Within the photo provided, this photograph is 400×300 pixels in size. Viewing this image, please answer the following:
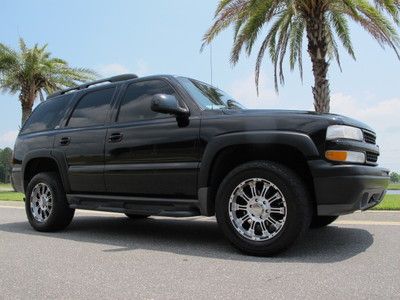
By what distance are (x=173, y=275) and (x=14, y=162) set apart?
14.1ft

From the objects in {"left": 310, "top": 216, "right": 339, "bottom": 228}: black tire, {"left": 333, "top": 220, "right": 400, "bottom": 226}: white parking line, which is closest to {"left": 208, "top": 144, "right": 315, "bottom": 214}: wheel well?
{"left": 310, "top": 216, "right": 339, "bottom": 228}: black tire

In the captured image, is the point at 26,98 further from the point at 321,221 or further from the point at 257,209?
the point at 257,209

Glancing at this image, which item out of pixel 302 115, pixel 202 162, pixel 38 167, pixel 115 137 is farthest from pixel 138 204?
pixel 38 167

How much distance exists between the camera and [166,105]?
501cm

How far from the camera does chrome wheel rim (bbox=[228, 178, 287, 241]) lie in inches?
181

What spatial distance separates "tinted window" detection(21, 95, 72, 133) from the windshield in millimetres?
2094

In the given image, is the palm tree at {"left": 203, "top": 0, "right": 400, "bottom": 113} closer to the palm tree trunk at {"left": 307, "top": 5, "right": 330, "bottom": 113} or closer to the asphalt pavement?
the palm tree trunk at {"left": 307, "top": 5, "right": 330, "bottom": 113}

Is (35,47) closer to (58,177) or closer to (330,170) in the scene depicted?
(58,177)

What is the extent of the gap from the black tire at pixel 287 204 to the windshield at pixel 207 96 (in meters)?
1.02

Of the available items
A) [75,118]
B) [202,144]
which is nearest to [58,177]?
[75,118]

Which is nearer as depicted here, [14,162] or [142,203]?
[142,203]

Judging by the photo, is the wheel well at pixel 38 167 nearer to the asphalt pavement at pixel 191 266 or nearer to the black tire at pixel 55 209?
the black tire at pixel 55 209

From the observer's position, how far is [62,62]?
28.1 metres

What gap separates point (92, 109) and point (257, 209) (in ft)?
9.32
